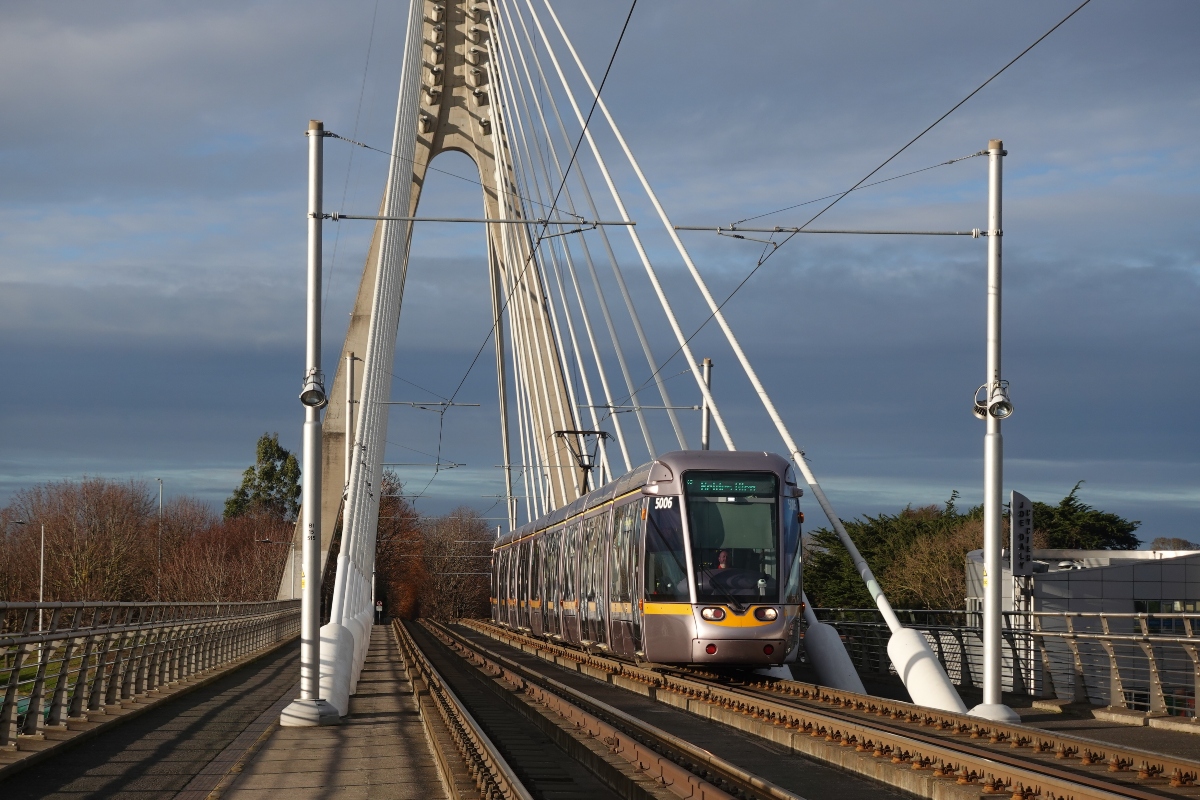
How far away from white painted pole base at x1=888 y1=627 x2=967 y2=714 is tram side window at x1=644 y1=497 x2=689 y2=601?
9.41 feet

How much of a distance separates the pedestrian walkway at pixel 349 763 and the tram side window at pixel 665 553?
3.76 meters

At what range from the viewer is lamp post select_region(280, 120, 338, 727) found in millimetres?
14898

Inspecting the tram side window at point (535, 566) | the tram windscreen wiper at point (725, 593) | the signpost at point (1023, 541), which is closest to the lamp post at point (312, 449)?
the tram windscreen wiper at point (725, 593)

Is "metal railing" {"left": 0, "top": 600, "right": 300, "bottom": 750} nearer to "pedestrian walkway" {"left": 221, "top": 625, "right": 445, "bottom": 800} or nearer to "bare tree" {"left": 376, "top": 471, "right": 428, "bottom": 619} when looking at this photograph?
"pedestrian walkway" {"left": 221, "top": 625, "right": 445, "bottom": 800}

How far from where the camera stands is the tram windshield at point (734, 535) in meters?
18.2

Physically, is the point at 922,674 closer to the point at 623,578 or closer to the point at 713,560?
the point at 713,560

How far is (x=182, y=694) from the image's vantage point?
17609mm

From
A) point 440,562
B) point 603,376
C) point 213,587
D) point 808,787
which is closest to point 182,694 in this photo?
point 808,787

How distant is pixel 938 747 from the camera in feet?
35.9

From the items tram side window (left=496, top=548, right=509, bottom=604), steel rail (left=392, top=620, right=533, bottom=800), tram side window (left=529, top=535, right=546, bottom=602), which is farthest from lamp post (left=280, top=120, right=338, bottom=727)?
tram side window (left=496, top=548, right=509, bottom=604)

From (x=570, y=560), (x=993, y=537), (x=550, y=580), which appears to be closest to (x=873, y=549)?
(x=550, y=580)

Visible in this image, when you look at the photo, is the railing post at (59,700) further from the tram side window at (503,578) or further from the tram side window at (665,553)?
the tram side window at (503,578)

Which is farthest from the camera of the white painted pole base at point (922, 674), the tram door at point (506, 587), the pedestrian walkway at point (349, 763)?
the tram door at point (506, 587)

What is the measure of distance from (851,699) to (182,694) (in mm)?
8045
